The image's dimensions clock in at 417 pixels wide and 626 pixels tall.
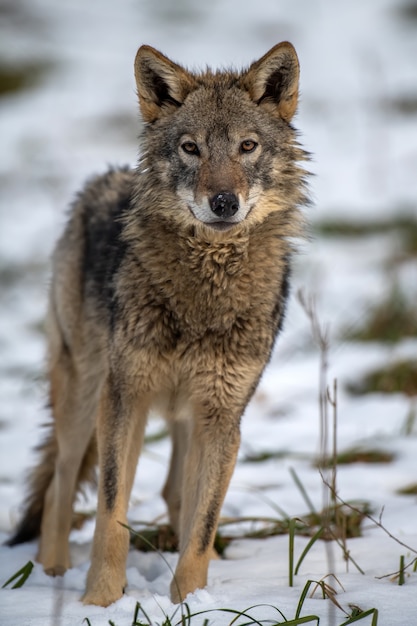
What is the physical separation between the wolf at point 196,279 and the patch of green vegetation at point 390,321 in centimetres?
392

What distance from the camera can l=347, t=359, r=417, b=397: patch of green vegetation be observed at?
A: 7.05 m

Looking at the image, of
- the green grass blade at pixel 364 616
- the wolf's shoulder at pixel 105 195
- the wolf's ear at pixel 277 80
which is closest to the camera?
the green grass blade at pixel 364 616

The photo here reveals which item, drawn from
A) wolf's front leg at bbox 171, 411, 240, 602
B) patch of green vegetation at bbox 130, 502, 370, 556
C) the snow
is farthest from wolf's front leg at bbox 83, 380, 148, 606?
patch of green vegetation at bbox 130, 502, 370, 556

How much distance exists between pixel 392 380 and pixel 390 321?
1312mm

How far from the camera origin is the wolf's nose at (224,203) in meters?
3.88

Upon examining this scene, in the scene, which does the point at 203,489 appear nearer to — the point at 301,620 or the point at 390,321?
the point at 301,620

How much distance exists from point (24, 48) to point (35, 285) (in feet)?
30.9

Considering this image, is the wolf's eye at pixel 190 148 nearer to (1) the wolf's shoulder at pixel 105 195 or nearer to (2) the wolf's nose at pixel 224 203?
(2) the wolf's nose at pixel 224 203

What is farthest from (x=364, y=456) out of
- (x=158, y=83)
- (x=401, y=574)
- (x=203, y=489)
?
(x=158, y=83)

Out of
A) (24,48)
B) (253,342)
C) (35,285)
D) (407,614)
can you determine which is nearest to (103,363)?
(253,342)

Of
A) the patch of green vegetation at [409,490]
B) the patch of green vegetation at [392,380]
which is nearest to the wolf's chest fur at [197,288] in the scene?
the patch of green vegetation at [409,490]

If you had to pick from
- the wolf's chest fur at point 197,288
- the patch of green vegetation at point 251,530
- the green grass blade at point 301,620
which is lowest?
the patch of green vegetation at point 251,530

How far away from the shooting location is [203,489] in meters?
4.09

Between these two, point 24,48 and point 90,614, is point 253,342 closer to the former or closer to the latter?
point 90,614
